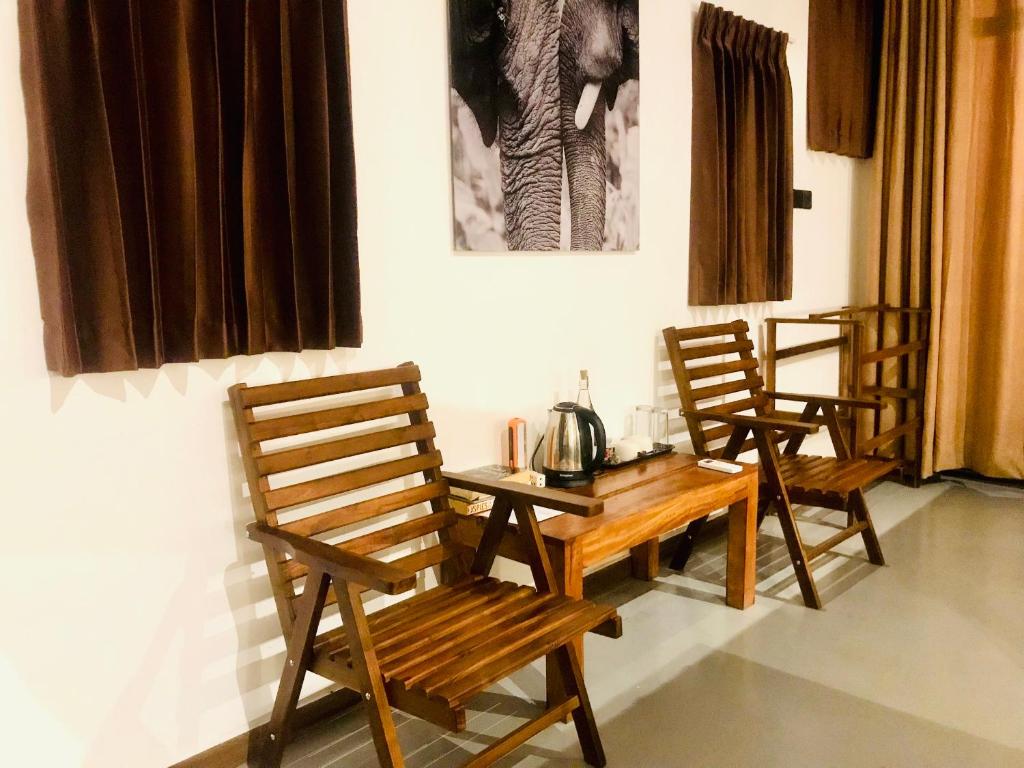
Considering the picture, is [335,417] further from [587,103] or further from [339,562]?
[587,103]

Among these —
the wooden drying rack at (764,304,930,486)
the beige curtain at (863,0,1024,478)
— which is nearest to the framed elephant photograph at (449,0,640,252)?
the wooden drying rack at (764,304,930,486)

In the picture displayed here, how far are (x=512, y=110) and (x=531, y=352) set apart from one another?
712 mm

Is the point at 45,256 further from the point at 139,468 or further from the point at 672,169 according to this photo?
the point at 672,169

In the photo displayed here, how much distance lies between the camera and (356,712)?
2.13 m

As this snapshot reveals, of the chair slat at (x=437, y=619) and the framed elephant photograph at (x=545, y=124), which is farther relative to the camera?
the framed elephant photograph at (x=545, y=124)

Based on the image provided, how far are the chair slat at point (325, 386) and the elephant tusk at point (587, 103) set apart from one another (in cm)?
100

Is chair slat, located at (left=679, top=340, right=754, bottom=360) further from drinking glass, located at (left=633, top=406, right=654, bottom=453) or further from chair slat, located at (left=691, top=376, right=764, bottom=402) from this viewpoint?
drinking glass, located at (left=633, top=406, right=654, bottom=453)

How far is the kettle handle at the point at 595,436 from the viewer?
2316 mm

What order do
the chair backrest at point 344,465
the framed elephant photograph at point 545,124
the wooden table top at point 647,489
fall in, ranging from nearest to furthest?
the chair backrest at point 344,465 → the wooden table top at point 647,489 → the framed elephant photograph at point 545,124

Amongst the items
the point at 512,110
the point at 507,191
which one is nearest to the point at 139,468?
the point at 507,191

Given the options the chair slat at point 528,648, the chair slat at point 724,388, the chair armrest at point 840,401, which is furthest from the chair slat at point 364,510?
the chair armrest at point 840,401

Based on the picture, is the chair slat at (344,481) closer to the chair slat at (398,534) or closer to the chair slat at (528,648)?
the chair slat at (398,534)

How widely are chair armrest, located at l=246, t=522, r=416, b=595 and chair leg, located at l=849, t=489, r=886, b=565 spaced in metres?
2.02

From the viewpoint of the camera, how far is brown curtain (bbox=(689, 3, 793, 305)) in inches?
117
